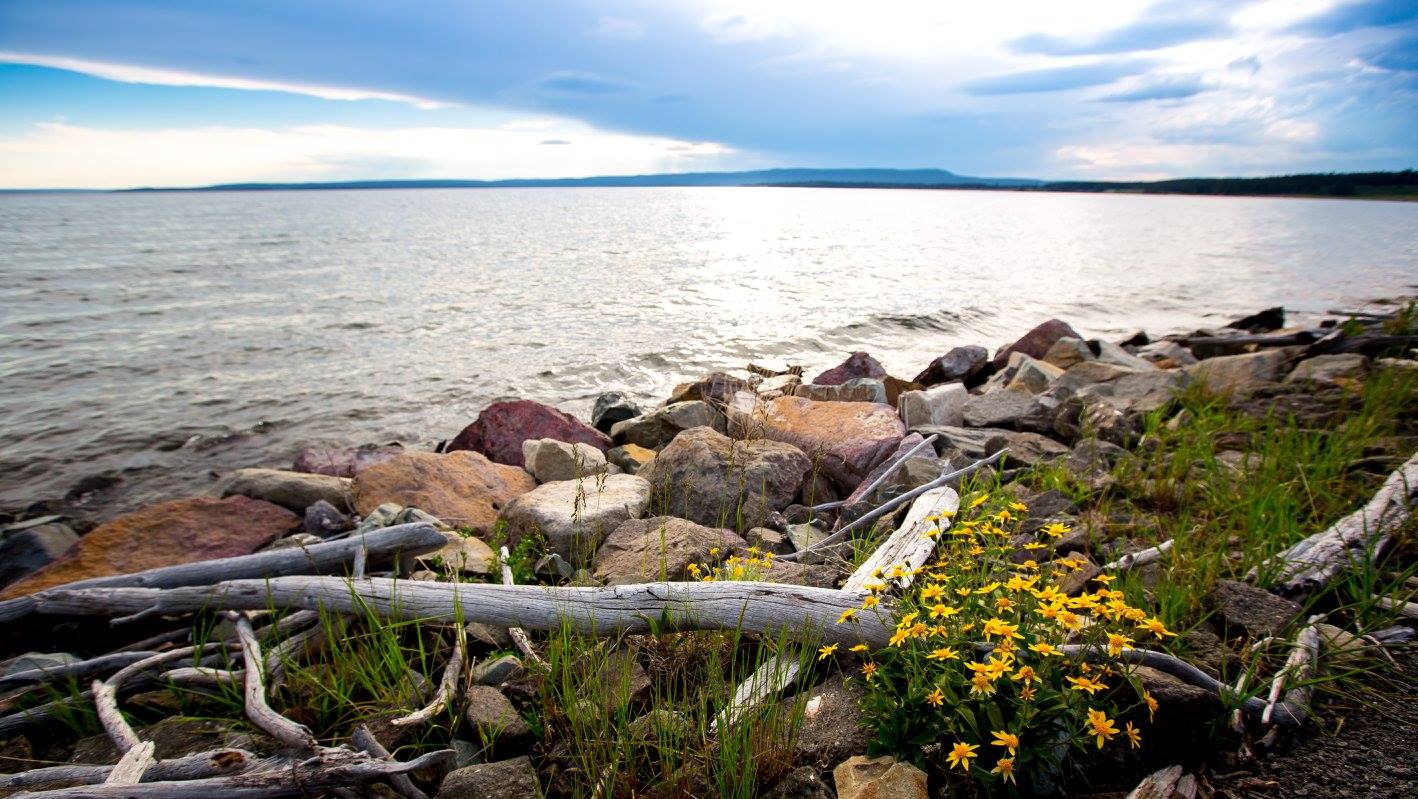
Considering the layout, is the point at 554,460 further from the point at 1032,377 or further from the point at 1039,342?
the point at 1039,342

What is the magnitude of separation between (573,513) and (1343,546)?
4.23 metres

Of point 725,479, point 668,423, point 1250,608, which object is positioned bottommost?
point 668,423

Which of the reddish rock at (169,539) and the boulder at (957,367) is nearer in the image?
the reddish rock at (169,539)

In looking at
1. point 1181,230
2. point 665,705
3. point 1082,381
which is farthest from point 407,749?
point 1181,230

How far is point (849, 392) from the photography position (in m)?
9.74

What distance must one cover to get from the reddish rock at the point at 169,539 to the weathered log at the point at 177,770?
2.90 m

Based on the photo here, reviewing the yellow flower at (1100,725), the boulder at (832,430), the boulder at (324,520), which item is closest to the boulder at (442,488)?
the boulder at (324,520)

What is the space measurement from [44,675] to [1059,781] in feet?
15.1

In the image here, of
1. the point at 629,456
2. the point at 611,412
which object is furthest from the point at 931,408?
the point at 611,412

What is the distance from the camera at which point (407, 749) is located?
3033 mm

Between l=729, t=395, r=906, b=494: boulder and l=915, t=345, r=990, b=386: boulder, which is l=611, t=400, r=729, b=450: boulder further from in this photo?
l=915, t=345, r=990, b=386: boulder

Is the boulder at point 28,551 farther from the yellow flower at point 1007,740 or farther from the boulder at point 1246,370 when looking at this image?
the boulder at point 1246,370

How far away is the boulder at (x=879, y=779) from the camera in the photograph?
239 cm

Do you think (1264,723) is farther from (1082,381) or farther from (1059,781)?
(1082,381)
